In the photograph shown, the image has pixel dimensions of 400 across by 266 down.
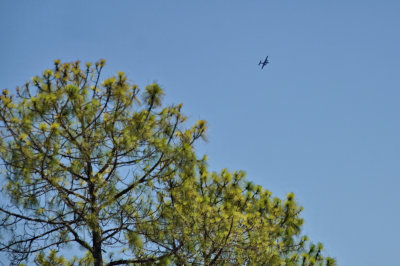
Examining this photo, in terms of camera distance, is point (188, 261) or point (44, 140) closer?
point (44, 140)

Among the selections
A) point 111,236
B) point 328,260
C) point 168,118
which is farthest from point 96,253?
point 328,260

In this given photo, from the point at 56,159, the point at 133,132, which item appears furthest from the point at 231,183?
the point at 56,159

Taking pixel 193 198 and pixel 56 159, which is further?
pixel 193 198

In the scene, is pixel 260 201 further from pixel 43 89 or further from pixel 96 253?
pixel 43 89

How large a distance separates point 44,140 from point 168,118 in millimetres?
2025

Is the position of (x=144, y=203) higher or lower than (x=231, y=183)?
lower

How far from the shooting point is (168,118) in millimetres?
8172

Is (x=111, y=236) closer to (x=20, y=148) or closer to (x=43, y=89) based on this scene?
(x=20, y=148)

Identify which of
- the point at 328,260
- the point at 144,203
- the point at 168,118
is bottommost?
the point at 328,260

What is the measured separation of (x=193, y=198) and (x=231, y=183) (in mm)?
966

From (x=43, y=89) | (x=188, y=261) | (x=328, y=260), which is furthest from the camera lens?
(x=328, y=260)

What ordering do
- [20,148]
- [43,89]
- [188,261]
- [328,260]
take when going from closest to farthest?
[20,148] → [43,89] → [188,261] → [328,260]

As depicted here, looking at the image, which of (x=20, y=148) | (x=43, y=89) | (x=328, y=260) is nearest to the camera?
(x=20, y=148)

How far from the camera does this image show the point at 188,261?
26.2 feet
